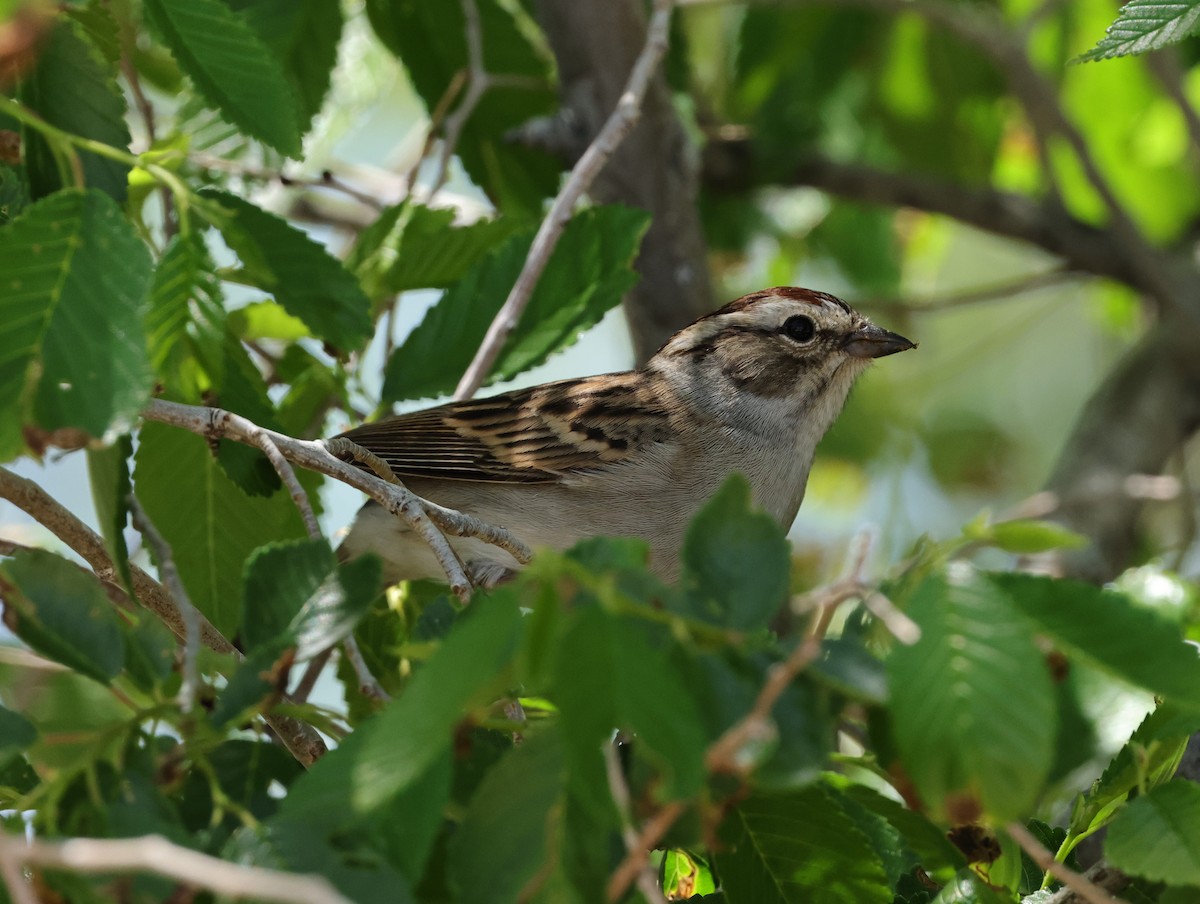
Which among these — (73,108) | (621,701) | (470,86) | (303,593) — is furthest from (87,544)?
(470,86)

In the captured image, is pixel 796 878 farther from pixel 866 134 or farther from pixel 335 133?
pixel 866 134

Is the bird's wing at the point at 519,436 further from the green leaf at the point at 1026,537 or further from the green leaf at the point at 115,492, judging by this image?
the green leaf at the point at 1026,537

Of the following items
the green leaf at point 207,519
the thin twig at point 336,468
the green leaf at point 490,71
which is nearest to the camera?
the thin twig at point 336,468

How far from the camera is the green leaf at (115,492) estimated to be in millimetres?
1633

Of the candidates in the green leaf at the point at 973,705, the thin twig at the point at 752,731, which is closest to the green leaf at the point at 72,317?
the thin twig at the point at 752,731

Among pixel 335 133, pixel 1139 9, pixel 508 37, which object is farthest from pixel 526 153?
pixel 1139 9

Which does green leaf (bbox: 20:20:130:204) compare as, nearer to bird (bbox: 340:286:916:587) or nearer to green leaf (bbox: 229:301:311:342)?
green leaf (bbox: 229:301:311:342)

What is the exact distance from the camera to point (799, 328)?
11.4 feet

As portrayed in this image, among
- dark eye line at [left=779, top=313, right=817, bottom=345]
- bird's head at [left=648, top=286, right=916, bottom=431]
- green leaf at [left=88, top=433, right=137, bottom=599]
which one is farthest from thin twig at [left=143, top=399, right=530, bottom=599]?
dark eye line at [left=779, top=313, right=817, bottom=345]

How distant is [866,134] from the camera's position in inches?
196

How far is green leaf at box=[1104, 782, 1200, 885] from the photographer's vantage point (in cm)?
140

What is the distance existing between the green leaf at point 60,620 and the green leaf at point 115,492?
0.61 ft

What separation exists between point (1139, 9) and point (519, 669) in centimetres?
116

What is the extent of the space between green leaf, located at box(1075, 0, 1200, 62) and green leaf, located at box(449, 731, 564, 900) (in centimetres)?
107
